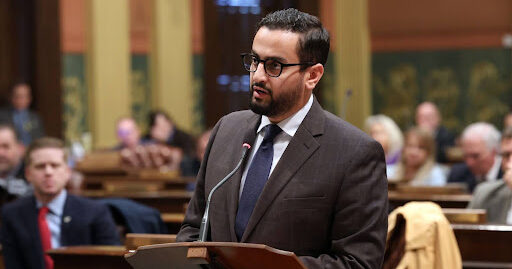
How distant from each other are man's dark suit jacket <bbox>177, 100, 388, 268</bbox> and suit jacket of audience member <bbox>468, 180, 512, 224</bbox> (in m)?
2.57

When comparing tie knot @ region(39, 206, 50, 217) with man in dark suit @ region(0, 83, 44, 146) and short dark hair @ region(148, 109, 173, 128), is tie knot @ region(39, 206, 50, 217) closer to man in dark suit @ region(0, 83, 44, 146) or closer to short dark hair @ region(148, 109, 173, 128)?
man in dark suit @ region(0, 83, 44, 146)

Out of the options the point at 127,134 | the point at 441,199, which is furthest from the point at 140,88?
the point at 441,199

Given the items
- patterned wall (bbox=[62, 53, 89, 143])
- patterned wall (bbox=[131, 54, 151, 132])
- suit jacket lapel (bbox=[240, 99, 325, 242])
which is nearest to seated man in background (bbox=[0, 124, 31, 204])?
suit jacket lapel (bbox=[240, 99, 325, 242])

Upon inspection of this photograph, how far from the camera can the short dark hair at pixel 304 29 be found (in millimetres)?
2385

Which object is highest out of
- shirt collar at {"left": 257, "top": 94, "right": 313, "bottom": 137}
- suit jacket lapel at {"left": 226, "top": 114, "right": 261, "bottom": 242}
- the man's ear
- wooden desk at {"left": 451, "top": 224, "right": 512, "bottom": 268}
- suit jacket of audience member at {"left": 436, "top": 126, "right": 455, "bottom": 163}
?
the man's ear

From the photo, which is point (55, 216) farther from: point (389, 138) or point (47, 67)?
point (47, 67)

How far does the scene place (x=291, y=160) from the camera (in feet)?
7.98

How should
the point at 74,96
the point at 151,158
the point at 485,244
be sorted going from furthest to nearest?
the point at 74,96 < the point at 151,158 < the point at 485,244

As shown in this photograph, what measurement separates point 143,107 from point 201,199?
14369 mm

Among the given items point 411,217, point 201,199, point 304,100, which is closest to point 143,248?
point 201,199

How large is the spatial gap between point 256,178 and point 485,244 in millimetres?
1981

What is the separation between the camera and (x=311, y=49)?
240cm

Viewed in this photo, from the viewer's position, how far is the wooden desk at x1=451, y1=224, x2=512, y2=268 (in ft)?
13.5

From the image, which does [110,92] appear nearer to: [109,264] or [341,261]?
[109,264]
